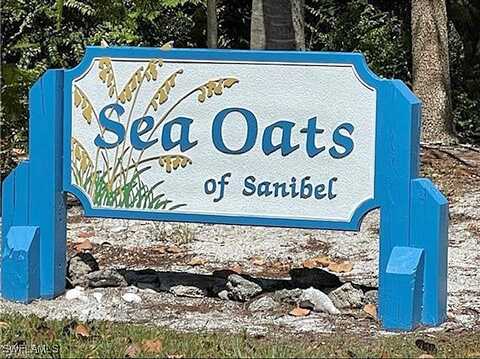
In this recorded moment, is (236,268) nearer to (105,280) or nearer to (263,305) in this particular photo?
(105,280)

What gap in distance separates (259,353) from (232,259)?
11.1ft

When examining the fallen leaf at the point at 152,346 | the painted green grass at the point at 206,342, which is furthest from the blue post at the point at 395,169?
the fallen leaf at the point at 152,346

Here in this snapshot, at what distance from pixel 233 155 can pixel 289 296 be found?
93 centimetres

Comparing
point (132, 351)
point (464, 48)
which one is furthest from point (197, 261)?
point (464, 48)

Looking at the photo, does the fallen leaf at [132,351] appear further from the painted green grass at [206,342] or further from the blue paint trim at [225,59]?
the blue paint trim at [225,59]

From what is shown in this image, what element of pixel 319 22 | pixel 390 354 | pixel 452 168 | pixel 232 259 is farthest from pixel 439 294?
pixel 319 22

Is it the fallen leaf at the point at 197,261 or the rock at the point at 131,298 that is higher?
the fallen leaf at the point at 197,261

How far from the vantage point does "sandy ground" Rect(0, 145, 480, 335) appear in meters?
6.42

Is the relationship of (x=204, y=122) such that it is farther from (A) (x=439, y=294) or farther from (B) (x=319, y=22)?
(B) (x=319, y=22)

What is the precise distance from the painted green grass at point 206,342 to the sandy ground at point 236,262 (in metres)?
0.32

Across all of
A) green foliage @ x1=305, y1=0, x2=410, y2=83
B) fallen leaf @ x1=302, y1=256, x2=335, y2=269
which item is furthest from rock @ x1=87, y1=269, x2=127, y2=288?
green foliage @ x1=305, y1=0, x2=410, y2=83

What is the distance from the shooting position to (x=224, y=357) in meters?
4.97

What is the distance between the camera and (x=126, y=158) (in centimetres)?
684

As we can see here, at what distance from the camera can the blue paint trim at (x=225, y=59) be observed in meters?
6.34
